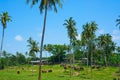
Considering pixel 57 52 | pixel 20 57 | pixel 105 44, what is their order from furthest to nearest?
pixel 20 57 < pixel 57 52 < pixel 105 44

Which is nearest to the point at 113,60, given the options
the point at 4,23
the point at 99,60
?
the point at 99,60

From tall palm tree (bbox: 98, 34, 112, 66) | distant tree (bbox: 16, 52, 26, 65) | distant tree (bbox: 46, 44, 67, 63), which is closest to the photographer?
tall palm tree (bbox: 98, 34, 112, 66)

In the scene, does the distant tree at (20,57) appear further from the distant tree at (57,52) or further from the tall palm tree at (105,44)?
the tall palm tree at (105,44)

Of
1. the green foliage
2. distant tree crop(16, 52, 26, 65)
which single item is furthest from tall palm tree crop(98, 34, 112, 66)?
distant tree crop(16, 52, 26, 65)

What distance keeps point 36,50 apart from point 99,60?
5422cm

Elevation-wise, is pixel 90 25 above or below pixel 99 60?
above

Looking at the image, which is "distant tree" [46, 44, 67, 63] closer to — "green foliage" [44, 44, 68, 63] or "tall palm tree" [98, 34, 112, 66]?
"green foliage" [44, 44, 68, 63]

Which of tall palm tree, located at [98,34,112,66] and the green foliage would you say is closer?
tall palm tree, located at [98,34,112,66]

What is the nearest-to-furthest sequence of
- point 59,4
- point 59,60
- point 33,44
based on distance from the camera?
point 59,4, point 33,44, point 59,60

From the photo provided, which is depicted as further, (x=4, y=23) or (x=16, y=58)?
(x=16, y=58)

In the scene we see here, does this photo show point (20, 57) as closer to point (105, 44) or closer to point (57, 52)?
point (57, 52)

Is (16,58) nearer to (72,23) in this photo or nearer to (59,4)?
(72,23)

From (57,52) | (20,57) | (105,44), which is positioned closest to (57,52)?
(57,52)

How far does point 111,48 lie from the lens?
133 m
